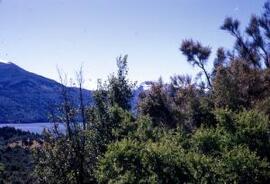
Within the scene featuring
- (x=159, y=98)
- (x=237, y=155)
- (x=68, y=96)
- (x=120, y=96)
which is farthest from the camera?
(x=159, y=98)

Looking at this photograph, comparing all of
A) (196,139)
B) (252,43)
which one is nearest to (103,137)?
(196,139)

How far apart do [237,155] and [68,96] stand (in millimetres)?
20667

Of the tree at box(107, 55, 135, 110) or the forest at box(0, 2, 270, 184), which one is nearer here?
the forest at box(0, 2, 270, 184)

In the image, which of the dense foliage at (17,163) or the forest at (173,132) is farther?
the dense foliage at (17,163)

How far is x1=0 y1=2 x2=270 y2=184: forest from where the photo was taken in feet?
96.7

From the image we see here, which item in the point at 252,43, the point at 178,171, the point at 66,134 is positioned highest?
the point at 252,43

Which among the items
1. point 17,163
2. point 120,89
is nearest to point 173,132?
point 120,89

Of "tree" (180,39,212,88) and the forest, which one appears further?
"tree" (180,39,212,88)

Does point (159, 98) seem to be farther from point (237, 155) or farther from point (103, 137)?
point (237, 155)

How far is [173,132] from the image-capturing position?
142 feet

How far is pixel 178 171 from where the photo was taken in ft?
96.9

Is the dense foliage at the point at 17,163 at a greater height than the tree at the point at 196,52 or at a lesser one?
lesser

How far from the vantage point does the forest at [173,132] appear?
1160 inches

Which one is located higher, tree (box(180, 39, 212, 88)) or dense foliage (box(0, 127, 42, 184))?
tree (box(180, 39, 212, 88))
